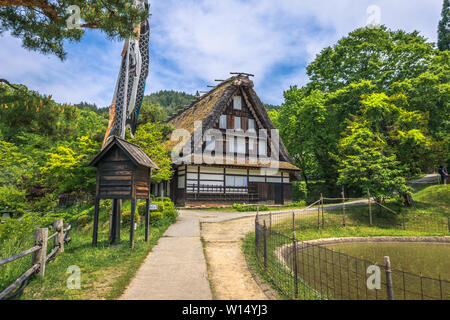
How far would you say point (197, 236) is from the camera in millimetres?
10734

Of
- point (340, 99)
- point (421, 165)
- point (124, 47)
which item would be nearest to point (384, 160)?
point (421, 165)

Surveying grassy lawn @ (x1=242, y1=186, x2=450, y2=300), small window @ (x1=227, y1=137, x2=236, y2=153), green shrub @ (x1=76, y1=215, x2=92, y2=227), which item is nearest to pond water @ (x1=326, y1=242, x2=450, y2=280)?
grassy lawn @ (x1=242, y1=186, x2=450, y2=300)

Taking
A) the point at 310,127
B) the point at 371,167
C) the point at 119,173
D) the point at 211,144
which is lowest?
the point at 119,173

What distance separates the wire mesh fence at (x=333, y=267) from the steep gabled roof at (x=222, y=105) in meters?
10.6

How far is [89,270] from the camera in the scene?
6.18 metres

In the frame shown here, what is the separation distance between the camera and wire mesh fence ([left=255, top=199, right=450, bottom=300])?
5.35 meters

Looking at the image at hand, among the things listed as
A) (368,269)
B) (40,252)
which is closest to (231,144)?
(368,269)

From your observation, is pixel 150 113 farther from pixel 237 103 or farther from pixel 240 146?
pixel 237 103

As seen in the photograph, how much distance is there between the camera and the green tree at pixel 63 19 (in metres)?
5.82

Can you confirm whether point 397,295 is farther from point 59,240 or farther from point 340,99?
point 340,99

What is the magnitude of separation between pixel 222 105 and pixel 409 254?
18.3 metres

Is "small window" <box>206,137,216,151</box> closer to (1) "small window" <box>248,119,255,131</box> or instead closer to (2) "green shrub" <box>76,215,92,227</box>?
(1) "small window" <box>248,119,255,131</box>

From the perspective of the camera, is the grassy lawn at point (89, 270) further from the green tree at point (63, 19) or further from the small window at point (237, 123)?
the small window at point (237, 123)

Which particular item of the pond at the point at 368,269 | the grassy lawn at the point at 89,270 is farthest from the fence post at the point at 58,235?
the pond at the point at 368,269
